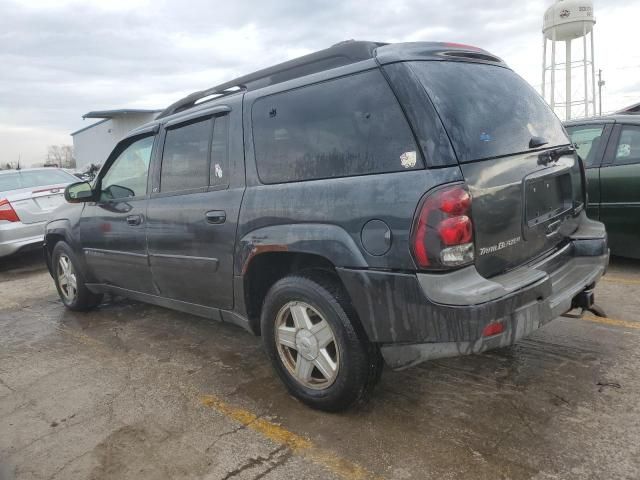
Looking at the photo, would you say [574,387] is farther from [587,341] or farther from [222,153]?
[222,153]

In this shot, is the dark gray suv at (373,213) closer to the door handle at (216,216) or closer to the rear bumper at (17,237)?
the door handle at (216,216)

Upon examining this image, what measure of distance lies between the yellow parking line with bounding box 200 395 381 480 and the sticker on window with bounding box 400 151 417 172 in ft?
4.66

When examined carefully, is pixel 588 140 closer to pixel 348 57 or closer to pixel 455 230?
pixel 348 57

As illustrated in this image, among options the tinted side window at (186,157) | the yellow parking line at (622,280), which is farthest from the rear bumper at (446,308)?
the yellow parking line at (622,280)

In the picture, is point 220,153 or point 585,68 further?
point 585,68

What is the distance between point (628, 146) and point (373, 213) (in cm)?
389

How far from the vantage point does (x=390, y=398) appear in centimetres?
298

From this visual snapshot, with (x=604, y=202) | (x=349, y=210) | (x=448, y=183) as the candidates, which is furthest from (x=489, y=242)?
(x=604, y=202)

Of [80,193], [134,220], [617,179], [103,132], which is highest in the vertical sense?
[103,132]

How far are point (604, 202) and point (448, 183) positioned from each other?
3594mm

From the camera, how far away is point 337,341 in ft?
8.64

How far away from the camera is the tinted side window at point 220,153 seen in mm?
3258

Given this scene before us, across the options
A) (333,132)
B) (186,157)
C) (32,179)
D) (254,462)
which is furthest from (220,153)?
(32,179)

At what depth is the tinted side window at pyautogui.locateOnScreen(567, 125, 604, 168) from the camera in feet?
17.1
